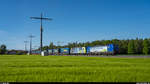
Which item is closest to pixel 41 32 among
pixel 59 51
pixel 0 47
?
pixel 59 51

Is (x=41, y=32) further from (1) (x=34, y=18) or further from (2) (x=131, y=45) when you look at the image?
(2) (x=131, y=45)

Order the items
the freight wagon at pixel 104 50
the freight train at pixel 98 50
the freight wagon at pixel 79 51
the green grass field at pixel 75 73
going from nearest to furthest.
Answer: the green grass field at pixel 75 73 → the freight wagon at pixel 104 50 → the freight train at pixel 98 50 → the freight wagon at pixel 79 51

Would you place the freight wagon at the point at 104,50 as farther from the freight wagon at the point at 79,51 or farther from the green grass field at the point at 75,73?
the green grass field at the point at 75,73

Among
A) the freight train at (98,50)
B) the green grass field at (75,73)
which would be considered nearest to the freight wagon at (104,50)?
the freight train at (98,50)

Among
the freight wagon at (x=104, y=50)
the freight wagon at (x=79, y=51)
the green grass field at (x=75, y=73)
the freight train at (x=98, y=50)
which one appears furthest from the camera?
the freight wagon at (x=79, y=51)

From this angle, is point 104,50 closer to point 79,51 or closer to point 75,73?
point 79,51

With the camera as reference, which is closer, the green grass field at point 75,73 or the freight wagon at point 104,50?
the green grass field at point 75,73

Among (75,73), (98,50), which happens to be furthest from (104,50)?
(75,73)

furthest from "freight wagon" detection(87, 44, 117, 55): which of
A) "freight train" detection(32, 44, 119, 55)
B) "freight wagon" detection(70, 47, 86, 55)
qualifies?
"freight wagon" detection(70, 47, 86, 55)

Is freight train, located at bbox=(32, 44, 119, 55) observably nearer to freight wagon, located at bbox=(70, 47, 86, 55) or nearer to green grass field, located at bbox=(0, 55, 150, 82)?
freight wagon, located at bbox=(70, 47, 86, 55)

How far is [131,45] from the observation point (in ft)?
239

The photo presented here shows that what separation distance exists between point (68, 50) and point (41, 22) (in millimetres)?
36687

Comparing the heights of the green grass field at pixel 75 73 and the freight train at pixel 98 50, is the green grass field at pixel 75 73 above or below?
below

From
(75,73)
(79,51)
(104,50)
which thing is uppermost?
(104,50)
